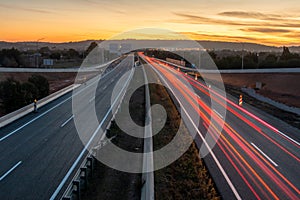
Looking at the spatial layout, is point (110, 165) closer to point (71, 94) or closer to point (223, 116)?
point (223, 116)

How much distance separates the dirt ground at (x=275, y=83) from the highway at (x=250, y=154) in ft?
58.4

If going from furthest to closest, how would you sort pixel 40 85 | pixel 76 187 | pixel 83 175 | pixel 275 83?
pixel 275 83 < pixel 40 85 < pixel 83 175 < pixel 76 187

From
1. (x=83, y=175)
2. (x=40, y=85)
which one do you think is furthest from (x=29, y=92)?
(x=83, y=175)

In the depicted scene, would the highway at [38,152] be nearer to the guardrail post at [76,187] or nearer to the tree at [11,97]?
the guardrail post at [76,187]

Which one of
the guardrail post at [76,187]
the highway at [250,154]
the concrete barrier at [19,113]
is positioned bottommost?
the highway at [250,154]

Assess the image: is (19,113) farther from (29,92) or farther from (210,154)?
(210,154)

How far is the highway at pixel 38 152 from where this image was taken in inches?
450

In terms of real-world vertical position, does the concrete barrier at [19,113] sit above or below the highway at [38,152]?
above

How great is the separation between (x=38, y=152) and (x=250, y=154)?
901 centimetres

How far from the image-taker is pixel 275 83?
58.1 meters

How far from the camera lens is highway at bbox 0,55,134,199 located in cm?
1143

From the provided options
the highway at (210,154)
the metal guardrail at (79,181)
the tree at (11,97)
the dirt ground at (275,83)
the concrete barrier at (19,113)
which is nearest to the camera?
the metal guardrail at (79,181)

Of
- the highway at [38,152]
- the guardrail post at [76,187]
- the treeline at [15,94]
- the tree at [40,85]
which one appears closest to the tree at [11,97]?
the treeline at [15,94]

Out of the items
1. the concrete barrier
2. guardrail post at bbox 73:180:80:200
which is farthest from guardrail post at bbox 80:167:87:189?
the concrete barrier
